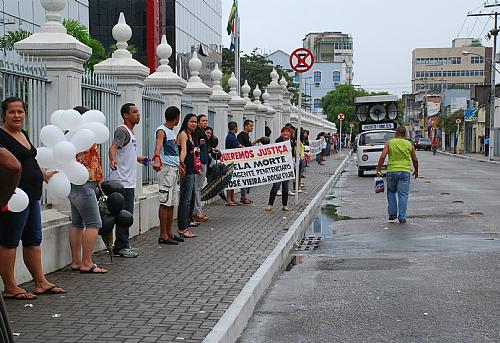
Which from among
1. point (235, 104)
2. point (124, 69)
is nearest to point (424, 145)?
point (235, 104)

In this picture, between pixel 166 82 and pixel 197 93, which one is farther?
pixel 197 93

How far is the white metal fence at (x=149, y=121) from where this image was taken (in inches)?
505

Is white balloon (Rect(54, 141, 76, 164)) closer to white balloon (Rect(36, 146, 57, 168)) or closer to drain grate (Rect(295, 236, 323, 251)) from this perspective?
white balloon (Rect(36, 146, 57, 168))

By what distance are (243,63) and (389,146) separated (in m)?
61.2

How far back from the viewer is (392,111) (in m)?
42.6

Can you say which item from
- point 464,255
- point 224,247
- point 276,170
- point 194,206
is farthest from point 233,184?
point 464,255

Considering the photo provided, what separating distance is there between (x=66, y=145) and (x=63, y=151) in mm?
64

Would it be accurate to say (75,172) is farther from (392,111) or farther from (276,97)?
(392,111)

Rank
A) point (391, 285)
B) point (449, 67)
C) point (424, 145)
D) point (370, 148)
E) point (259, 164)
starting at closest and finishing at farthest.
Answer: point (391, 285), point (259, 164), point (370, 148), point (424, 145), point (449, 67)

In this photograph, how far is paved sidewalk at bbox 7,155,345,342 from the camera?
19.4 ft

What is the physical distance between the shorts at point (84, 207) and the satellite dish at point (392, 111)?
35.6m

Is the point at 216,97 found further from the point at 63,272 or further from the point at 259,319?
the point at 259,319

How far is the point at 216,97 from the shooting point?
739 inches

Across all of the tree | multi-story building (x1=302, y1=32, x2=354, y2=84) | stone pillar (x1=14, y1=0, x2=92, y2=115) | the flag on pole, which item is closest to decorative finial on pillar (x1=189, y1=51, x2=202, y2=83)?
stone pillar (x1=14, y1=0, x2=92, y2=115)
